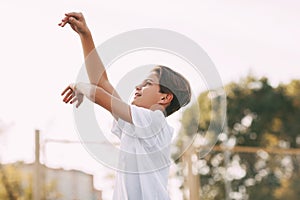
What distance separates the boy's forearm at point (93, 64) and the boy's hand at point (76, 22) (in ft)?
0.17

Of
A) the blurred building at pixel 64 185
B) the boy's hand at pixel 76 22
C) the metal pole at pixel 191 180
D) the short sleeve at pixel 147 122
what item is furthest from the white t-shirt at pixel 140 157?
the metal pole at pixel 191 180

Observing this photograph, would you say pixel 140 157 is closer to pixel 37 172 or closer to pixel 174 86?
pixel 174 86

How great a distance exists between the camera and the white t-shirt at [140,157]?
2.53 m

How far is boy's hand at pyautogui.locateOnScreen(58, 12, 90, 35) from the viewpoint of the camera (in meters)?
2.50

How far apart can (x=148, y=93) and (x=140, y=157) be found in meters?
0.27

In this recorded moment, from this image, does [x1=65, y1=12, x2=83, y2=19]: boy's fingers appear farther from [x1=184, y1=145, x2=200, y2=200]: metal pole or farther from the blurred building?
[x1=184, y1=145, x2=200, y2=200]: metal pole

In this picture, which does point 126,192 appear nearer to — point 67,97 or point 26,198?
point 67,97

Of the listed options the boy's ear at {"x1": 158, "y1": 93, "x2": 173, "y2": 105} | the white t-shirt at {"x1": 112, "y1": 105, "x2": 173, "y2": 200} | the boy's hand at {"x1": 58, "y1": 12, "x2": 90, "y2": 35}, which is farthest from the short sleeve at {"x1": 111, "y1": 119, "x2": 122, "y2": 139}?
the boy's hand at {"x1": 58, "y1": 12, "x2": 90, "y2": 35}

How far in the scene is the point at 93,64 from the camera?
2.71 metres

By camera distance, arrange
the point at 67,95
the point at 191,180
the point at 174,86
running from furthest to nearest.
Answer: the point at 191,180
the point at 174,86
the point at 67,95

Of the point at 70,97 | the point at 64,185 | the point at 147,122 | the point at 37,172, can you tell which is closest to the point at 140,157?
the point at 147,122

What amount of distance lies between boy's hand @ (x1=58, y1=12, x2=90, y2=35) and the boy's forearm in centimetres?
5

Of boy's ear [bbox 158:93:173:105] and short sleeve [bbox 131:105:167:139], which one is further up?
boy's ear [bbox 158:93:173:105]

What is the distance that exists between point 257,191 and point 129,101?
10.7 m
